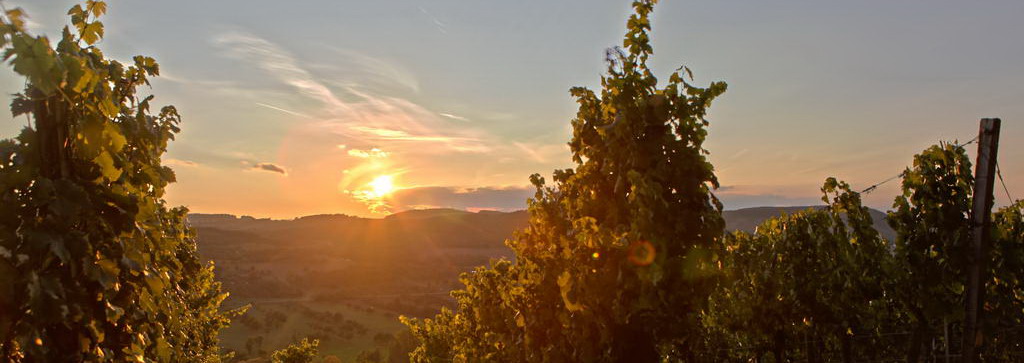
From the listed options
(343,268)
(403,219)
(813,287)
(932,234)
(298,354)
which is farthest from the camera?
(403,219)

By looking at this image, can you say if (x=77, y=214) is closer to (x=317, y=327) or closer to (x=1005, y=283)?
(x=1005, y=283)

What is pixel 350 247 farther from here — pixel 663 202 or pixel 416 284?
pixel 663 202

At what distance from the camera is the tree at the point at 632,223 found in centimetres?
577

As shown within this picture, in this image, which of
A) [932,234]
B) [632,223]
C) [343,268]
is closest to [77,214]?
[632,223]

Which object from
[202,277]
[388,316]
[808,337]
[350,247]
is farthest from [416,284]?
[808,337]

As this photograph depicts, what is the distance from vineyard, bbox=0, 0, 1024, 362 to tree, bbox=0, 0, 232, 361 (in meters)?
0.01

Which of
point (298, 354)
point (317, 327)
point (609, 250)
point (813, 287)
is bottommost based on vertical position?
point (317, 327)

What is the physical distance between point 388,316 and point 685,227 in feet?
201

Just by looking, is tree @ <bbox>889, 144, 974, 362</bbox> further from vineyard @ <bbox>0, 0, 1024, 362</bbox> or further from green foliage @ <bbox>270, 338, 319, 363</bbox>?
green foliage @ <bbox>270, 338, 319, 363</bbox>

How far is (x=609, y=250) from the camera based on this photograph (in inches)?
242

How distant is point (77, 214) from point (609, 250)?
14.4 feet

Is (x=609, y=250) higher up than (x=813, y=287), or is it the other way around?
(x=609, y=250)

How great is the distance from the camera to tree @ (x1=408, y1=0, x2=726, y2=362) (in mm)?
5770

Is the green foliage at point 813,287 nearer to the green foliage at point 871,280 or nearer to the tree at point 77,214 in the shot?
the green foliage at point 871,280
